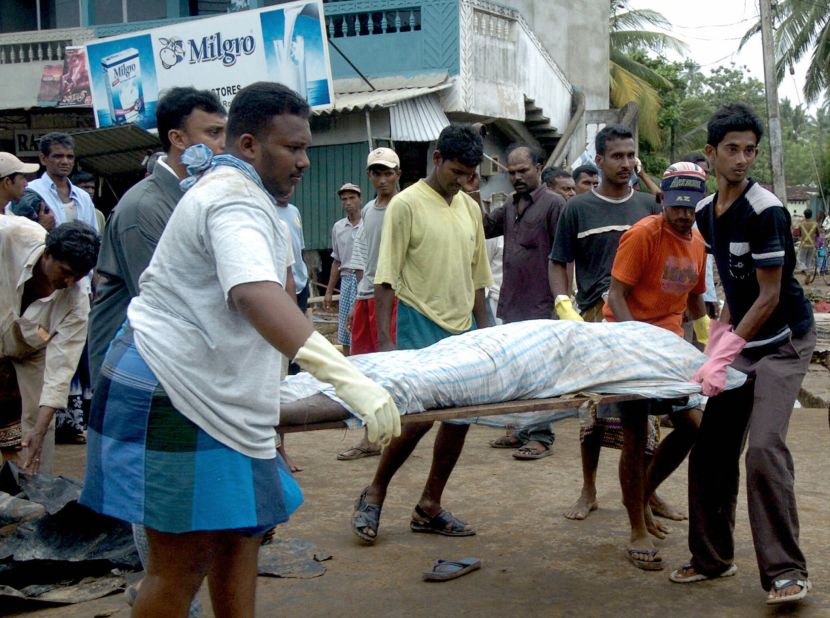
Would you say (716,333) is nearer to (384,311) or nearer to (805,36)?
(384,311)

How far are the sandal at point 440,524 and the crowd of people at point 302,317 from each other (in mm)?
12

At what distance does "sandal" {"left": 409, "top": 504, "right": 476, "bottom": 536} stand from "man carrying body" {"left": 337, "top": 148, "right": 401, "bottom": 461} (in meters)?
1.37

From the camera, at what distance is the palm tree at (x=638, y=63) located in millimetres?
22969

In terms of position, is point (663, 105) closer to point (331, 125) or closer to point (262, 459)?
point (331, 125)

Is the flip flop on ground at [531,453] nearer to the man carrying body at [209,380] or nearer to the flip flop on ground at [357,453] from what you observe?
the flip flop on ground at [357,453]

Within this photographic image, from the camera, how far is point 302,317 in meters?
2.32

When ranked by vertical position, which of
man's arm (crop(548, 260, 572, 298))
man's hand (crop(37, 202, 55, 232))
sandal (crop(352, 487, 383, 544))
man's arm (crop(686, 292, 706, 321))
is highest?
man's hand (crop(37, 202, 55, 232))

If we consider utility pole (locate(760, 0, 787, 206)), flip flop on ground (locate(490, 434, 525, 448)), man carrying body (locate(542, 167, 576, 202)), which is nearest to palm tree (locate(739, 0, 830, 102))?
utility pole (locate(760, 0, 787, 206))

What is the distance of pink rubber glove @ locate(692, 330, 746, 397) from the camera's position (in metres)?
3.69

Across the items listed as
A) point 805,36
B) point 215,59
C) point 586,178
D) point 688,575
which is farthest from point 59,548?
point 805,36

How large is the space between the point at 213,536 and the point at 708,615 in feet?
6.49

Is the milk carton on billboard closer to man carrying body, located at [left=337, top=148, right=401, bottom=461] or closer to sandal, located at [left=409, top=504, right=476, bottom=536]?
man carrying body, located at [left=337, top=148, right=401, bottom=461]

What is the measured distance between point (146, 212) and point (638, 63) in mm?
24643

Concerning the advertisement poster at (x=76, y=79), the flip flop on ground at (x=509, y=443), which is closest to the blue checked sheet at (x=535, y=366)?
the flip flop on ground at (x=509, y=443)
